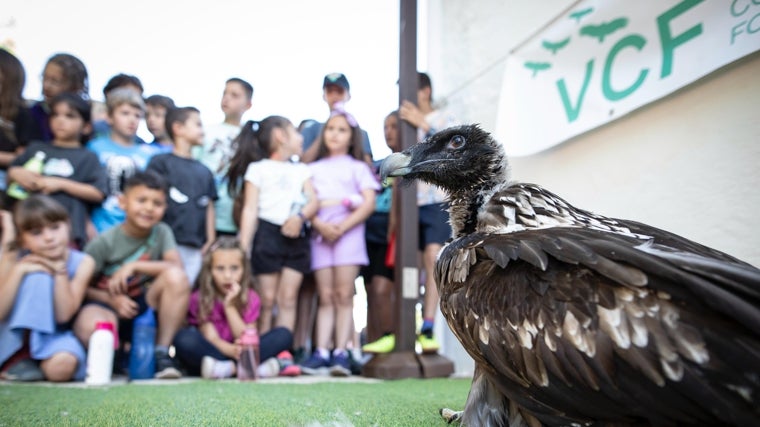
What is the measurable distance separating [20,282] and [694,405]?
4211mm

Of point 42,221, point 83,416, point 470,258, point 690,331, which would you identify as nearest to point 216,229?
point 42,221

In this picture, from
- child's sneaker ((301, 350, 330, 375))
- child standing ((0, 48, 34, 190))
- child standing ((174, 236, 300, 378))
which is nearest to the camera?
child standing ((174, 236, 300, 378))

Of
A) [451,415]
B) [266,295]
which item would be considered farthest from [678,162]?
[266,295]

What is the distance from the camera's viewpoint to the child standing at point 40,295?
3877 millimetres

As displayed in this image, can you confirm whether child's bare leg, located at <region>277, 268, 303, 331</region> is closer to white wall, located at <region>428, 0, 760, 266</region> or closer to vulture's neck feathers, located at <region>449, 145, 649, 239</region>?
white wall, located at <region>428, 0, 760, 266</region>

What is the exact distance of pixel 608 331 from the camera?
146cm

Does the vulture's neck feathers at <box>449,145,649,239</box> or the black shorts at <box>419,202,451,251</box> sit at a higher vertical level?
the black shorts at <box>419,202,451,251</box>

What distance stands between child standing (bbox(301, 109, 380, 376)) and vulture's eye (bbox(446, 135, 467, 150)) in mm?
2667

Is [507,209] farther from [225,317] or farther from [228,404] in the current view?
[225,317]

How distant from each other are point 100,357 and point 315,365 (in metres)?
1.71

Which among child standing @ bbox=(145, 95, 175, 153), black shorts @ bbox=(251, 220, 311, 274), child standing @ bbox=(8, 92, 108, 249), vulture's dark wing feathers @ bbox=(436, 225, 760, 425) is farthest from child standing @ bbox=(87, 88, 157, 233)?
vulture's dark wing feathers @ bbox=(436, 225, 760, 425)

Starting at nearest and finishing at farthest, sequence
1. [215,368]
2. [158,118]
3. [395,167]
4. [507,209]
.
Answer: [507,209] < [395,167] < [215,368] < [158,118]

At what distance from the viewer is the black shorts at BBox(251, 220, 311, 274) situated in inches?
198

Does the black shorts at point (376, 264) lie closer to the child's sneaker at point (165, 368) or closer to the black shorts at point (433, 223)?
the black shorts at point (433, 223)
